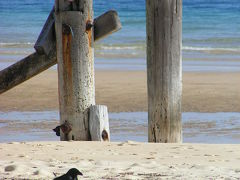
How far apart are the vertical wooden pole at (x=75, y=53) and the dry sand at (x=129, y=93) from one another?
4.01 m

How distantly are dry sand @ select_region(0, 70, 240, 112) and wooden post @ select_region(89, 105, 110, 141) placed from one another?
3.84 metres

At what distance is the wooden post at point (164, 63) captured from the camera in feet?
19.2

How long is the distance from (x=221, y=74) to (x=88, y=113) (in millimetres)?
7969

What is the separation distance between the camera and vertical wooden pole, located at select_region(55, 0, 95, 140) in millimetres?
6082

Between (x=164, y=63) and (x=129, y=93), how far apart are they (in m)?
5.87

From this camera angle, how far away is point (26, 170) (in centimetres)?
506

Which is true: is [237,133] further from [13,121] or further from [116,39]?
[116,39]

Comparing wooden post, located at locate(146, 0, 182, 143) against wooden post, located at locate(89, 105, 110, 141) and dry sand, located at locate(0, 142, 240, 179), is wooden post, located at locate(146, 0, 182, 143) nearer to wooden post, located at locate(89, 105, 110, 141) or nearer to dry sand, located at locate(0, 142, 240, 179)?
dry sand, located at locate(0, 142, 240, 179)

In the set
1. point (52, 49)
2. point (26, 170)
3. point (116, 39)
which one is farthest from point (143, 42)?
point (26, 170)

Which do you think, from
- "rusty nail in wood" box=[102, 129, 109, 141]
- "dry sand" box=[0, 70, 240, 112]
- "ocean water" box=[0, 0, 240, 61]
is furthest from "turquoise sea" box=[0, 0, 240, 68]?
"rusty nail in wood" box=[102, 129, 109, 141]

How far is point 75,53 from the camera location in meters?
6.10

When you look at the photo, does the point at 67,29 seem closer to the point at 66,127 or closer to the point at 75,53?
the point at 75,53

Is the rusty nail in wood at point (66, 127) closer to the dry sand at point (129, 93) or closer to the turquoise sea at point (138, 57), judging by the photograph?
the turquoise sea at point (138, 57)

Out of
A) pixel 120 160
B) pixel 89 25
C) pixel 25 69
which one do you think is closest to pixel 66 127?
pixel 25 69
